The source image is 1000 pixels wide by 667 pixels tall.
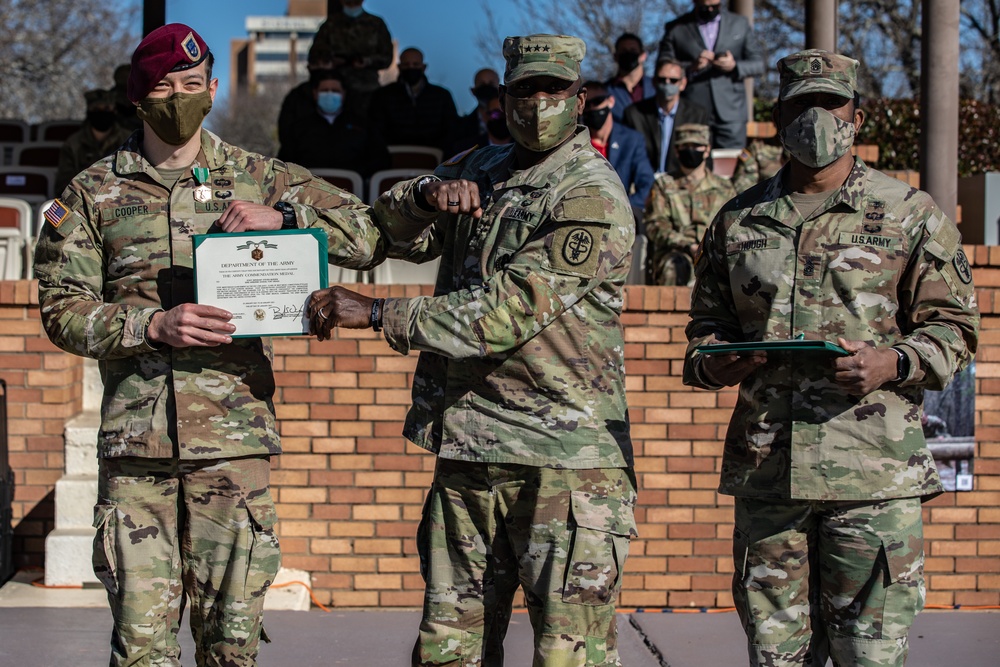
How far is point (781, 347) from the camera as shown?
10.7 ft

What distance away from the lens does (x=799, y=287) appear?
11.6 feet

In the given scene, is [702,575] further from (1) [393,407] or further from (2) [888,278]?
(2) [888,278]

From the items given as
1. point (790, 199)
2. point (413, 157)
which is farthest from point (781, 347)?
point (413, 157)

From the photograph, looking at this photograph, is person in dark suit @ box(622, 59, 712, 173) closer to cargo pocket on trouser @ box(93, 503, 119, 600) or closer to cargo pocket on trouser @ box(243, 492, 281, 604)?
cargo pocket on trouser @ box(243, 492, 281, 604)

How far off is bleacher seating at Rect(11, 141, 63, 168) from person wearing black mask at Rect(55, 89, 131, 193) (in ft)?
3.81

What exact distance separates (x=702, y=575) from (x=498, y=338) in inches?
112

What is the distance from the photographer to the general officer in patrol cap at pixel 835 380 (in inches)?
137

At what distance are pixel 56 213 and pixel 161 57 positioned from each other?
565mm

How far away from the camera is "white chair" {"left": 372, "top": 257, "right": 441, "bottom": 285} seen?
6930 mm

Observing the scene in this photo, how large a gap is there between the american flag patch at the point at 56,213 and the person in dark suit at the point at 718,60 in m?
5.81

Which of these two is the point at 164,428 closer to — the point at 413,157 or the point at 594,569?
the point at 594,569

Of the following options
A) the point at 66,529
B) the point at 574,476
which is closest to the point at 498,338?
the point at 574,476

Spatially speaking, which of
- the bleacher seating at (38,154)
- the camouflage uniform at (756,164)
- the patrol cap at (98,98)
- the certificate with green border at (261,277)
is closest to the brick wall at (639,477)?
the camouflage uniform at (756,164)

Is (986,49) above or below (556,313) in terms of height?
above
